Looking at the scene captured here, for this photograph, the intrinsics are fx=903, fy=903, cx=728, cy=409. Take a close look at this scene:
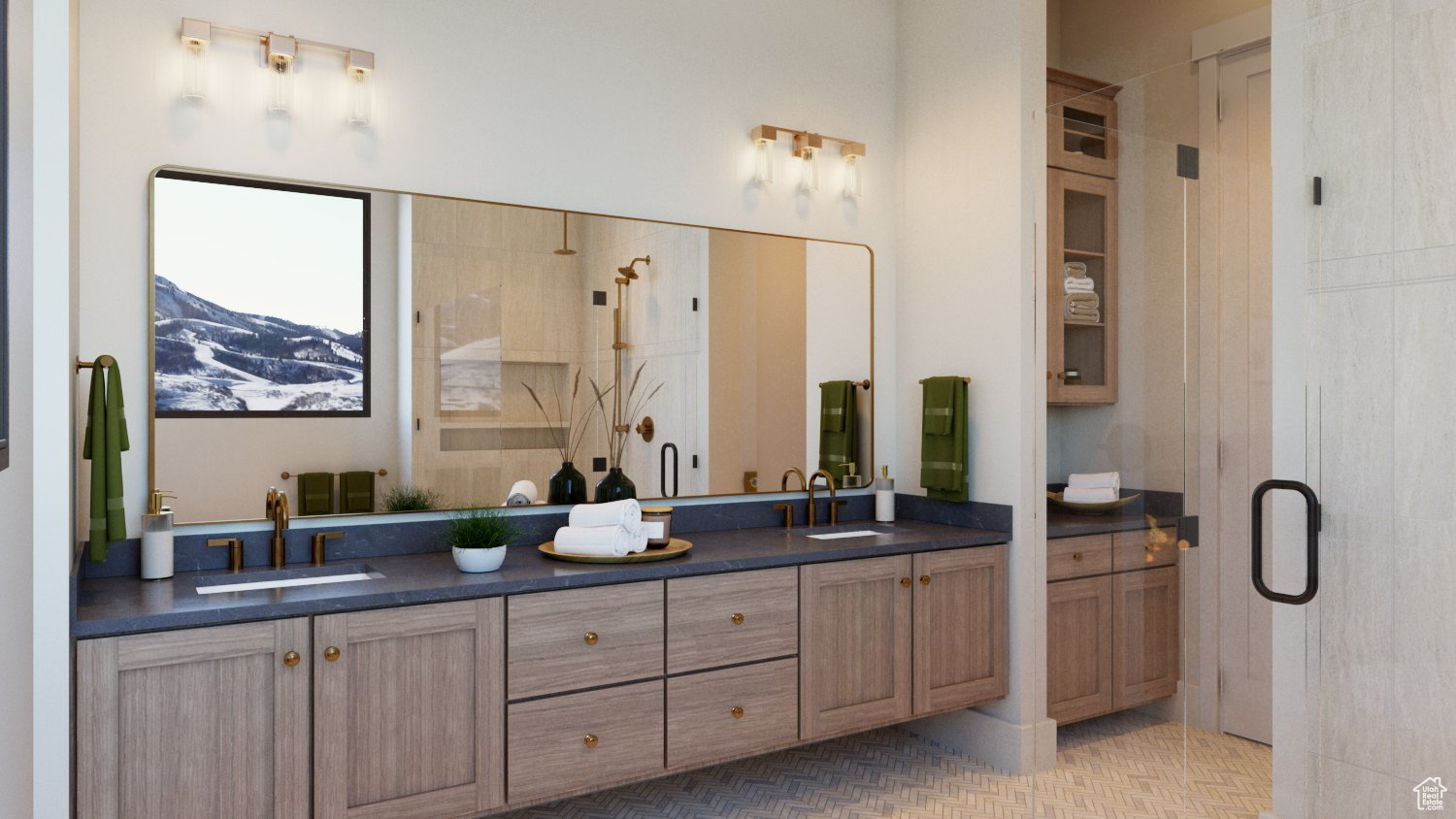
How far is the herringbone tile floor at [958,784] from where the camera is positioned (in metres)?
1.96

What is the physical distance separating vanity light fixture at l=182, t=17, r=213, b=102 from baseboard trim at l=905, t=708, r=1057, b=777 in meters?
3.13

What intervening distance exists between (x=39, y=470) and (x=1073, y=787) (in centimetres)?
283

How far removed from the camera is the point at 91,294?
2.29m

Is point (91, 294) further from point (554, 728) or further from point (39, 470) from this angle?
point (554, 728)

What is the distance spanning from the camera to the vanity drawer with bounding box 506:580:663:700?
2271 millimetres

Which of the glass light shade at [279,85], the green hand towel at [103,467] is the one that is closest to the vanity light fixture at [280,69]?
the glass light shade at [279,85]

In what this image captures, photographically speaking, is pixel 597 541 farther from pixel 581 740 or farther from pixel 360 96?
pixel 360 96

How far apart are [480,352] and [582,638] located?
38.2 inches

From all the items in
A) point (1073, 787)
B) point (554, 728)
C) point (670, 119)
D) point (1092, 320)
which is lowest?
point (1073, 787)

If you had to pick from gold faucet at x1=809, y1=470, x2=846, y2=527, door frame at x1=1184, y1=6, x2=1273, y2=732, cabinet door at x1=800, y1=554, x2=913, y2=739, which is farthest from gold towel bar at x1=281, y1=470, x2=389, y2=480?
door frame at x1=1184, y1=6, x2=1273, y2=732

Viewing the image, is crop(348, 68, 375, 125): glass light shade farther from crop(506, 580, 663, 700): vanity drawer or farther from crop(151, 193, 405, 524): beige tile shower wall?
crop(506, 580, 663, 700): vanity drawer

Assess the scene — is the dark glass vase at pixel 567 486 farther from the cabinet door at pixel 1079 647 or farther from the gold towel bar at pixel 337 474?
the cabinet door at pixel 1079 647

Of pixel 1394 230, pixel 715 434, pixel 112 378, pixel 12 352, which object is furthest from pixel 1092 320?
pixel 112 378

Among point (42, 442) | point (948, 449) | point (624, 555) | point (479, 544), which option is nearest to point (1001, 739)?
point (948, 449)
